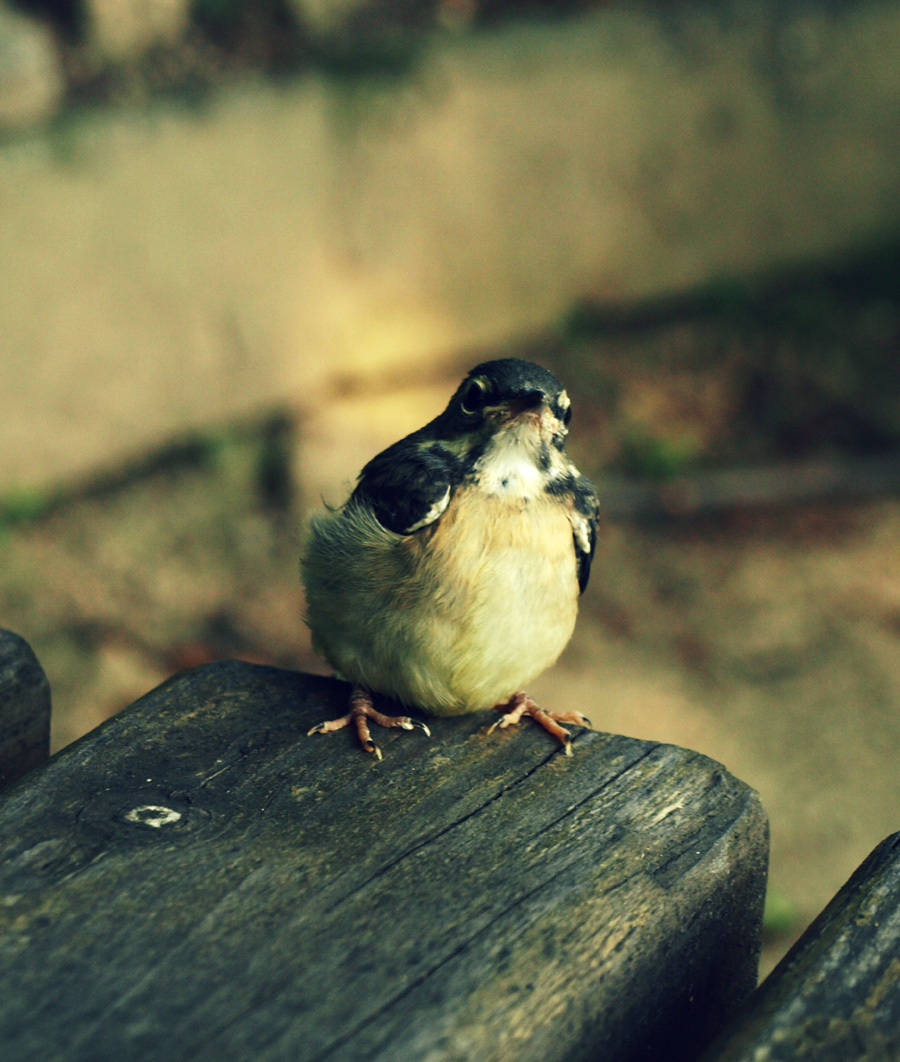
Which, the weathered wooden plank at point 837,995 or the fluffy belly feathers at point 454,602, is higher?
the fluffy belly feathers at point 454,602

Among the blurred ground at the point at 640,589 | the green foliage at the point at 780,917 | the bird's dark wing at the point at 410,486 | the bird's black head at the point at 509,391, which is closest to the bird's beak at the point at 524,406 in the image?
the bird's black head at the point at 509,391

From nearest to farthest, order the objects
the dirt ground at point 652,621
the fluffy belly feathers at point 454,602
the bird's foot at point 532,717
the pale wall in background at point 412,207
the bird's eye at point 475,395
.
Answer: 1. the bird's foot at point 532,717
2. the fluffy belly feathers at point 454,602
3. the bird's eye at point 475,395
4. the dirt ground at point 652,621
5. the pale wall in background at point 412,207

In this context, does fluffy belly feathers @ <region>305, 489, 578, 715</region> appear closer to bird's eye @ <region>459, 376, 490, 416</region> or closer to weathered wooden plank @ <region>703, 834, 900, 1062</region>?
bird's eye @ <region>459, 376, 490, 416</region>

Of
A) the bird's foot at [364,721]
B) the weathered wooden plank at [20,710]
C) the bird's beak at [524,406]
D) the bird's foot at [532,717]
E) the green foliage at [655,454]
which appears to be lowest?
the green foliage at [655,454]

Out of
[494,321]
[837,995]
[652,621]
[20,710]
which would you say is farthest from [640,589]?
[837,995]

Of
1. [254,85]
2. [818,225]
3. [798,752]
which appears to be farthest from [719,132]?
[798,752]

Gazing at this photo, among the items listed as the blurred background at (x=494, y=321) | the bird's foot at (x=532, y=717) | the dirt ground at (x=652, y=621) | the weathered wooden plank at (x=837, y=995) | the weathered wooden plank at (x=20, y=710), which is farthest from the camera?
the blurred background at (x=494, y=321)

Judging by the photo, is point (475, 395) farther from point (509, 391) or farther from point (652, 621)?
point (652, 621)

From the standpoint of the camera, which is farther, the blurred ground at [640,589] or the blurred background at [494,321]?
the blurred background at [494,321]

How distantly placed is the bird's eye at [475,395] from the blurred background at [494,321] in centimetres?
254

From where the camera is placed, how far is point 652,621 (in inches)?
239

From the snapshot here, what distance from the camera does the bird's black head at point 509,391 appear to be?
253 centimetres

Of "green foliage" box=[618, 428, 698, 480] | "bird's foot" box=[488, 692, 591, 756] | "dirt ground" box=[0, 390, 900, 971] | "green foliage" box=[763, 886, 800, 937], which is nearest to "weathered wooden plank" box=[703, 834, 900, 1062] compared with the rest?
"bird's foot" box=[488, 692, 591, 756]

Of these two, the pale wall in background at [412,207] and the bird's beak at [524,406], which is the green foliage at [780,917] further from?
the pale wall in background at [412,207]
